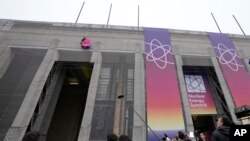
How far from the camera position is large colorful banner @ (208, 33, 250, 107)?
19.8m

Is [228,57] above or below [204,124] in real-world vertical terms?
above

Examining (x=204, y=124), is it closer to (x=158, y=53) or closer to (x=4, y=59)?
(x=158, y=53)

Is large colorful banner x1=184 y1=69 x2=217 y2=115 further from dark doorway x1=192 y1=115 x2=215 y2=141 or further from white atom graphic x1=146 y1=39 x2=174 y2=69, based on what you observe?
white atom graphic x1=146 y1=39 x2=174 y2=69

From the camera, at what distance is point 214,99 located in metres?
21.1

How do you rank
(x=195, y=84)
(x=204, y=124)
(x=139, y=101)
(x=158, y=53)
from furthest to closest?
(x=204, y=124)
(x=195, y=84)
(x=158, y=53)
(x=139, y=101)

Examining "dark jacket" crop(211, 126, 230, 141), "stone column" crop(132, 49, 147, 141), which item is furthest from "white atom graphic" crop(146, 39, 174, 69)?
"dark jacket" crop(211, 126, 230, 141)

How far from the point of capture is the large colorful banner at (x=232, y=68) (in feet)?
A: 64.8

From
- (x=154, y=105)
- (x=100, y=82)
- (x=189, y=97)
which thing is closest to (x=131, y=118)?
(x=154, y=105)

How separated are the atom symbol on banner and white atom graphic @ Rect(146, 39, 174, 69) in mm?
5693

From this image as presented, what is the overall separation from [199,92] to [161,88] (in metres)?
4.81

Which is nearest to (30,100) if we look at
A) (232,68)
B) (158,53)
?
(158,53)

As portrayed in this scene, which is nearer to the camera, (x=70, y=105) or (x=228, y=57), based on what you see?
(x=228, y=57)

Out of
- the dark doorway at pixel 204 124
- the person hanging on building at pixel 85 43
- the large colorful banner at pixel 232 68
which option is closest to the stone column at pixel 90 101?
the person hanging on building at pixel 85 43

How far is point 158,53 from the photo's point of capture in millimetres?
21406
